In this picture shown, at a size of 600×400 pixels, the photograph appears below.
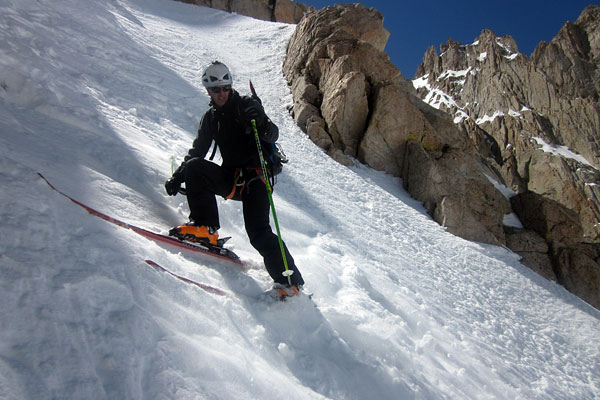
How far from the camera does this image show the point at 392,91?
15.0 meters

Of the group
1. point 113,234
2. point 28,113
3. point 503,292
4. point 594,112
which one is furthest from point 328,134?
point 594,112

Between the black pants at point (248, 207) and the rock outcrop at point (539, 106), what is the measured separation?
132 ft

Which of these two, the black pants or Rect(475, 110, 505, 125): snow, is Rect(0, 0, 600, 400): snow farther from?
Rect(475, 110, 505, 125): snow

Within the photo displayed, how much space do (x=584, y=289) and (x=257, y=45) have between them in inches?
879

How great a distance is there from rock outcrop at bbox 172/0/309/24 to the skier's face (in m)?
44.8

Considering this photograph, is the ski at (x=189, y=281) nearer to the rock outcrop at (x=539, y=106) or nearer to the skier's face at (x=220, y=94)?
the skier's face at (x=220, y=94)

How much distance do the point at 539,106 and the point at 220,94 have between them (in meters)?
103

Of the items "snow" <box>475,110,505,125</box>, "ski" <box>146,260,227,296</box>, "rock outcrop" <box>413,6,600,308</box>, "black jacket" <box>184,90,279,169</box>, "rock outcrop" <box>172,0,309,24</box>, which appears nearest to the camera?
"ski" <box>146,260,227,296</box>

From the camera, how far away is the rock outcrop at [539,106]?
194ft

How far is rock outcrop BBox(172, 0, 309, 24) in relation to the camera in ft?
139

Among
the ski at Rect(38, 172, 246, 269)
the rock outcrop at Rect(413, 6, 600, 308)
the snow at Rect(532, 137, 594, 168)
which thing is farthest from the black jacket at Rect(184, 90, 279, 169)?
the snow at Rect(532, 137, 594, 168)

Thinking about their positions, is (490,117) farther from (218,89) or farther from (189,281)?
(189,281)

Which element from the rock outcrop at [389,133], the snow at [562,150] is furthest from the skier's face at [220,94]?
A: the snow at [562,150]

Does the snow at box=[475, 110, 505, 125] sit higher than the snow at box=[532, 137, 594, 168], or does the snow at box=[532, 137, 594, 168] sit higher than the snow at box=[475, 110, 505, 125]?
the snow at box=[475, 110, 505, 125]
